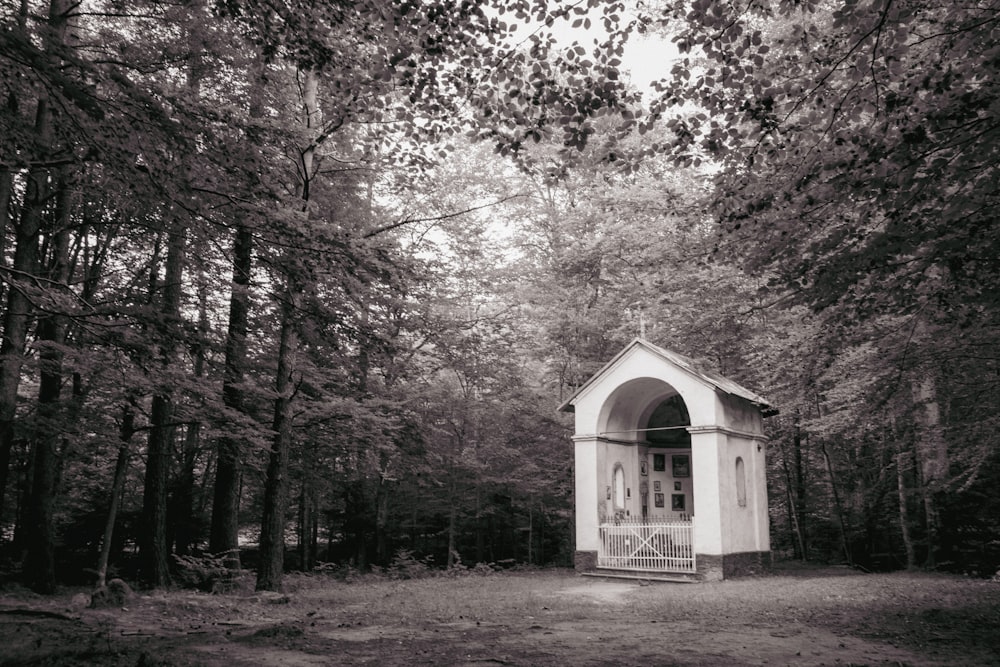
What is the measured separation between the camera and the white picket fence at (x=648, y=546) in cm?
1564

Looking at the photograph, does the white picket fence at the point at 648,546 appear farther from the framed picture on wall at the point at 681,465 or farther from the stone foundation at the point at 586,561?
the framed picture on wall at the point at 681,465

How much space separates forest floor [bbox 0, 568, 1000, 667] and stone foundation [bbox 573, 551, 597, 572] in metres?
4.05

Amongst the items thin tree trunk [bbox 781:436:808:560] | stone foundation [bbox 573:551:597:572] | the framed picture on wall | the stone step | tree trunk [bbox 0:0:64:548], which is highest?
tree trunk [bbox 0:0:64:548]

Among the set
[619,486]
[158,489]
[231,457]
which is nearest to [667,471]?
[619,486]

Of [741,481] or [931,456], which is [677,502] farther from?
[931,456]

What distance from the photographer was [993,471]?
15.4 m

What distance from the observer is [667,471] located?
1991 cm

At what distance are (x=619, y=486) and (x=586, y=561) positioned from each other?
2298 mm

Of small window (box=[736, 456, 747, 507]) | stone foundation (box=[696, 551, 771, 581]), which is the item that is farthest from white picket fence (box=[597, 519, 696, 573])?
small window (box=[736, 456, 747, 507])

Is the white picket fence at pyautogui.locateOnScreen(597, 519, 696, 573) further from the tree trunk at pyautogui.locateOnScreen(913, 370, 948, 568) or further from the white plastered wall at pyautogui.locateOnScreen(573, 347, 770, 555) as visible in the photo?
the tree trunk at pyautogui.locateOnScreen(913, 370, 948, 568)

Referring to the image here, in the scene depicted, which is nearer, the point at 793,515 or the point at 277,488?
the point at 277,488

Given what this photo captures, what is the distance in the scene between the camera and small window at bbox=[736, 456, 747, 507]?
17.0 metres

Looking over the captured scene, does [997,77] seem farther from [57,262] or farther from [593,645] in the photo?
[57,262]

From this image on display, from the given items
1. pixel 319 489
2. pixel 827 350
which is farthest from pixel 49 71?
pixel 319 489
